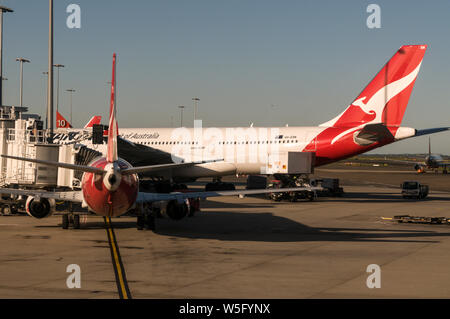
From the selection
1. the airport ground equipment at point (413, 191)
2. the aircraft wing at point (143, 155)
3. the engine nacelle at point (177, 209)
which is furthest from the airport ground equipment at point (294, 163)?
the engine nacelle at point (177, 209)

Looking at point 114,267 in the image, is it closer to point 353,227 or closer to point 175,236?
point 175,236

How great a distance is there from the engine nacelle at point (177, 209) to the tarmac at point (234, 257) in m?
1.09

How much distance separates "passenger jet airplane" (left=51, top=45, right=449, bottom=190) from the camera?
45312 millimetres

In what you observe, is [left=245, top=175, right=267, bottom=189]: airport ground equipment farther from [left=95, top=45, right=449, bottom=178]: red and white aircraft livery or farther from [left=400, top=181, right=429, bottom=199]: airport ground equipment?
[left=400, top=181, right=429, bottom=199]: airport ground equipment

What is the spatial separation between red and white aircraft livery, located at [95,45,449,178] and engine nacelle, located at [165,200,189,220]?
23.2 meters

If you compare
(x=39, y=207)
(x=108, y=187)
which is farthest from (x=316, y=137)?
(x=108, y=187)

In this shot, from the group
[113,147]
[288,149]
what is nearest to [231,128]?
[288,149]

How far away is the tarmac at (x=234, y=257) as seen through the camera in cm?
1516

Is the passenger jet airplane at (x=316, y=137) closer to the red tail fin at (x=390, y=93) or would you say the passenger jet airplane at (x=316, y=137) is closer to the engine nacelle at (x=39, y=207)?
the red tail fin at (x=390, y=93)

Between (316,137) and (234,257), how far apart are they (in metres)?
29.9

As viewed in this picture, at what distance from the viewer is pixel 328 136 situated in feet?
157

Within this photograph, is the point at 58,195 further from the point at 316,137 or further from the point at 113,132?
the point at 316,137

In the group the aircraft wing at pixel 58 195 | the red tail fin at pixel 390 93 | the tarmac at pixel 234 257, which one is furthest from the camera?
the red tail fin at pixel 390 93

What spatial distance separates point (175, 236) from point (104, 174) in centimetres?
616
